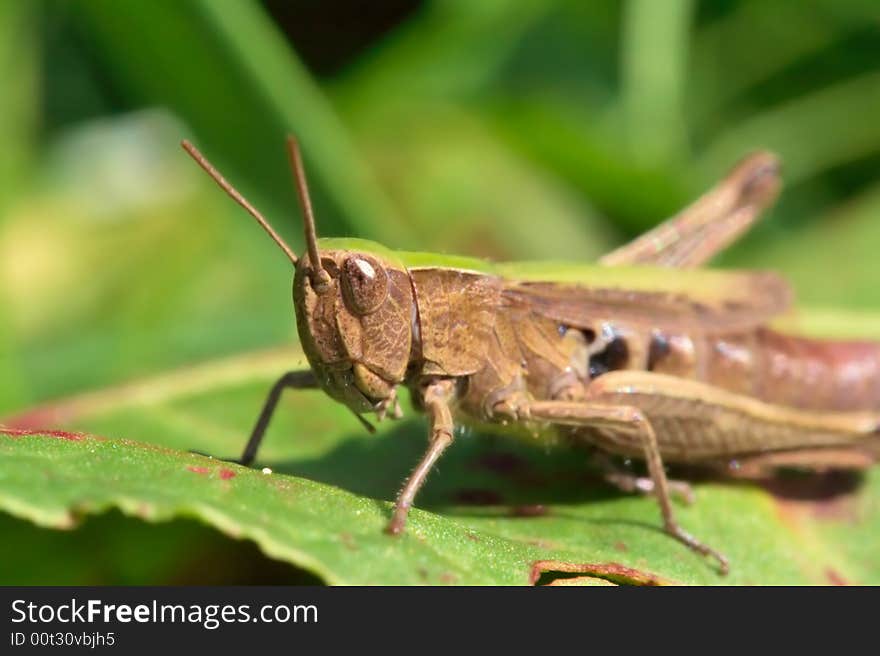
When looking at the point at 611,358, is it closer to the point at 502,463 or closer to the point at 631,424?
the point at 631,424

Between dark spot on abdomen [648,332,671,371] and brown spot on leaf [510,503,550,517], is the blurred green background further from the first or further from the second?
brown spot on leaf [510,503,550,517]

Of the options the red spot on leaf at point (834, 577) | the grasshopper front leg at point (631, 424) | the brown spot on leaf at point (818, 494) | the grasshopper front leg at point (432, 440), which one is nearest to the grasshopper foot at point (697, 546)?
the grasshopper front leg at point (631, 424)

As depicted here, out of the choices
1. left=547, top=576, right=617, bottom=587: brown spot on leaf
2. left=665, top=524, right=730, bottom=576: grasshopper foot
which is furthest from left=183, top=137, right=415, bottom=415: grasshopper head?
left=665, top=524, right=730, bottom=576: grasshopper foot

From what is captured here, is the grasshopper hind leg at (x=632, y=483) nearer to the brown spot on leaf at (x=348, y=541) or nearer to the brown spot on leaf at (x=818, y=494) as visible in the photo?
the brown spot on leaf at (x=818, y=494)

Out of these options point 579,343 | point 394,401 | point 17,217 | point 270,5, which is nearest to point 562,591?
point 394,401

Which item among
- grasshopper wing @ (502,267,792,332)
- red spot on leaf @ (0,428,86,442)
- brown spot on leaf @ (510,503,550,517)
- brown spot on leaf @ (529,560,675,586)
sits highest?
grasshopper wing @ (502,267,792,332)

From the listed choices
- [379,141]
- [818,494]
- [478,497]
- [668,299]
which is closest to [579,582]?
[478,497]
